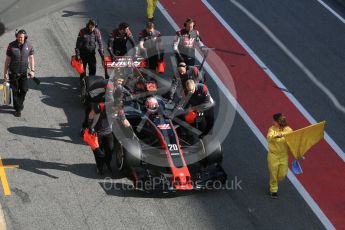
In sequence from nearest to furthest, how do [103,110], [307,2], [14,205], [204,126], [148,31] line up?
[14,205]
[103,110]
[204,126]
[148,31]
[307,2]

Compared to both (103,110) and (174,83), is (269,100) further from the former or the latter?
(103,110)

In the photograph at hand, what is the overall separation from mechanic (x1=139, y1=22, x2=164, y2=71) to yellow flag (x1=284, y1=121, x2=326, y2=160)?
18.4 feet

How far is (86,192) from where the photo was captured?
583 inches

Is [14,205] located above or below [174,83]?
below

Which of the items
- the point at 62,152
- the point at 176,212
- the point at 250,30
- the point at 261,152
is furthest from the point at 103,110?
the point at 250,30

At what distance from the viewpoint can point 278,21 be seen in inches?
917

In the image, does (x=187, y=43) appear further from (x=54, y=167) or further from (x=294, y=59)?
(x=54, y=167)

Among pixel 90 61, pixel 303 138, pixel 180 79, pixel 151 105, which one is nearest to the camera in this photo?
pixel 303 138

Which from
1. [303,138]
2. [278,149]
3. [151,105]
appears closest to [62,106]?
[151,105]

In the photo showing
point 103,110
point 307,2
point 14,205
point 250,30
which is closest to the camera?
point 14,205

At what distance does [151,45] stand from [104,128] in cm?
452

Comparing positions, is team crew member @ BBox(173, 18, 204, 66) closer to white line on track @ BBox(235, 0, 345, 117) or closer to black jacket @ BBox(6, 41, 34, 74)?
white line on track @ BBox(235, 0, 345, 117)

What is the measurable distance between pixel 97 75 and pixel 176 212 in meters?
6.19

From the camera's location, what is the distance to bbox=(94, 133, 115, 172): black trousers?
15070 mm
